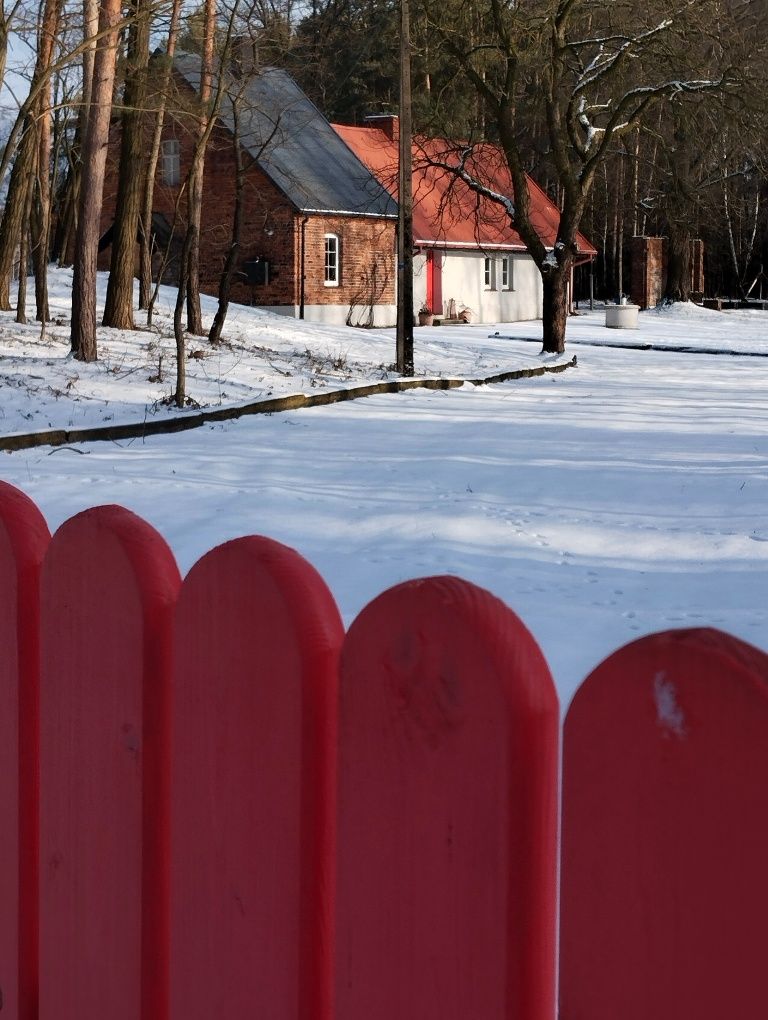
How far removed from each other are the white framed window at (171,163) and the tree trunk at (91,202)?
832 inches

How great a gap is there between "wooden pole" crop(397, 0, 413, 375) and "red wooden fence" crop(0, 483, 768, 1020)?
18.9 m

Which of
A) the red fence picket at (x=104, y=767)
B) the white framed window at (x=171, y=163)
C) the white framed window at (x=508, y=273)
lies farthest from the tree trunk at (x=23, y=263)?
the red fence picket at (x=104, y=767)

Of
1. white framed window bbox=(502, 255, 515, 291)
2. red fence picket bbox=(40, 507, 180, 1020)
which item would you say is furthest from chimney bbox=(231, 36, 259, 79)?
white framed window bbox=(502, 255, 515, 291)

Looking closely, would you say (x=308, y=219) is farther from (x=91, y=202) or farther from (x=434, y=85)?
(x=91, y=202)

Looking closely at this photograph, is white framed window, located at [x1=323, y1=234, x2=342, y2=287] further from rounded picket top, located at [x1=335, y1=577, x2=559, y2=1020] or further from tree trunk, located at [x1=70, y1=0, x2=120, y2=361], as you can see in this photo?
rounded picket top, located at [x1=335, y1=577, x2=559, y2=1020]

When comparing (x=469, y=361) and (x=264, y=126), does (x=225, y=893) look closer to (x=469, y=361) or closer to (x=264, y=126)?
(x=469, y=361)

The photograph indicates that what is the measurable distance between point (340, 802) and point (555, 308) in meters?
27.5

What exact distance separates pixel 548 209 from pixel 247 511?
4373cm

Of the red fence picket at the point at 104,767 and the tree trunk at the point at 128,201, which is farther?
the tree trunk at the point at 128,201

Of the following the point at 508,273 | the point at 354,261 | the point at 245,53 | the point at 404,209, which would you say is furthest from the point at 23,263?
the point at 508,273

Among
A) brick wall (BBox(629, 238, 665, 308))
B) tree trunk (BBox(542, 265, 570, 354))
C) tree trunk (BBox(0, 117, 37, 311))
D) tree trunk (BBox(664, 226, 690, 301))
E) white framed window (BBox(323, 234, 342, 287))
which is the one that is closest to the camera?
tree trunk (BBox(0, 117, 37, 311))

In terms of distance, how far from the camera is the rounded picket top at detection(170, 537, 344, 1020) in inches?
67.3

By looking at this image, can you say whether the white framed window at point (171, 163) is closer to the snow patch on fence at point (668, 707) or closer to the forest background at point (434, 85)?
the forest background at point (434, 85)

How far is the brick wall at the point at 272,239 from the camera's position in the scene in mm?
38219
